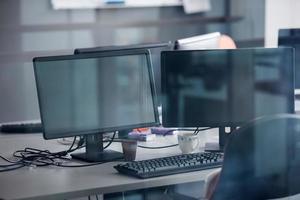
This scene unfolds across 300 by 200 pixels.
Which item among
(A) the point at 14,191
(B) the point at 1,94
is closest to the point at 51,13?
(B) the point at 1,94

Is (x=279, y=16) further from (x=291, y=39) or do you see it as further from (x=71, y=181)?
(x=71, y=181)

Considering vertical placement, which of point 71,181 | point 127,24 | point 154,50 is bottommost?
point 71,181

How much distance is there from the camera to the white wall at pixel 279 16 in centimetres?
493

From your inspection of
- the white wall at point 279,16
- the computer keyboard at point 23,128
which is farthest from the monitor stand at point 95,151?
the white wall at point 279,16

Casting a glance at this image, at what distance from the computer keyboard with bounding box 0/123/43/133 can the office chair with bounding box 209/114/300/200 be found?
1.30 meters

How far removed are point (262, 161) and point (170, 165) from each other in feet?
1.34

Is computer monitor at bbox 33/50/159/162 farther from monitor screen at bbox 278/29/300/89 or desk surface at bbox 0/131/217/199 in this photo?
monitor screen at bbox 278/29/300/89

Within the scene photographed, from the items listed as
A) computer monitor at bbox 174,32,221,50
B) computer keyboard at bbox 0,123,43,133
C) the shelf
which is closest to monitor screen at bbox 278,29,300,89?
computer monitor at bbox 174,32,221,50

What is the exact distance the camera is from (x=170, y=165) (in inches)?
86.7

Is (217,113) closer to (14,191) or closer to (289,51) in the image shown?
(289,51)

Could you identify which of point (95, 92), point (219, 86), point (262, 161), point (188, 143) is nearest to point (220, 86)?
point (219, 86)

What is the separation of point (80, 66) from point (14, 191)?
23.8 inches

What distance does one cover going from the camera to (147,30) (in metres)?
4.79

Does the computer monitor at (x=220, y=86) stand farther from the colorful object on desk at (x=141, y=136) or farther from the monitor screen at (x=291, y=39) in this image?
the monitor screen at (x=291, y=39)
